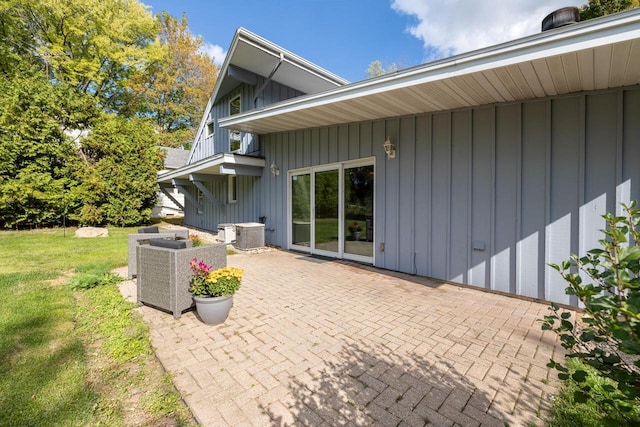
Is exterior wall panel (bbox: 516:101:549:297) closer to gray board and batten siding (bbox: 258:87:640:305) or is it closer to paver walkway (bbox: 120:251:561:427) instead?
gray board and batten siding (bbox: 258:87:640:305)

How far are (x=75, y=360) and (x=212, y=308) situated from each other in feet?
3.75

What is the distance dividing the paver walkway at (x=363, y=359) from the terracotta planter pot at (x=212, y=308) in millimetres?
103

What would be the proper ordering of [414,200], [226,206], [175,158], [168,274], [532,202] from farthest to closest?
[175,158]
[226,206]
[414,200]
[532,202]
[168,274]

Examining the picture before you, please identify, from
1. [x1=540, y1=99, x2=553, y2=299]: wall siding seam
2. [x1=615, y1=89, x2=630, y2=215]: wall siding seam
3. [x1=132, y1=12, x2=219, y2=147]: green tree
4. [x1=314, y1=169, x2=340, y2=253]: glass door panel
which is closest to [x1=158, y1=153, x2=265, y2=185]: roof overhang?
[x1=314, y1=169, x2=340, y2=253]: glass door panel

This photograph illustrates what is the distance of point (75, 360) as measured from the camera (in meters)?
2.45

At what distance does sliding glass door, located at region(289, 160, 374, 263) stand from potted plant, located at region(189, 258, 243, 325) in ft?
11.0

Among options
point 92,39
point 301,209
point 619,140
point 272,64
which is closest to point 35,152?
point 272,64

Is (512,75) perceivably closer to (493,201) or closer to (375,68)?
(493,201)

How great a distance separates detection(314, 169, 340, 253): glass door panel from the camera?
6.53 meters

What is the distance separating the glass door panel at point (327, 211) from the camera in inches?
257

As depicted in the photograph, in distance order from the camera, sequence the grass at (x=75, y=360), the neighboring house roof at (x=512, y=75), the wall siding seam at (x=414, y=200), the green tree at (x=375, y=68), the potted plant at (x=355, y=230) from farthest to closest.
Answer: the green tree at (x=375, y=68) < the potted plant at (x=355, y=230) < the wall siding seam at (x=414, y=200) < the neighboring house roof at (x=512, y=75) < the grass at (x=75, y=360)

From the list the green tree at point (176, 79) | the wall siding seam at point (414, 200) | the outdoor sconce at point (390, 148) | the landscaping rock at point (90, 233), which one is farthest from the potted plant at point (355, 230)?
the green tree at point (176, 79)

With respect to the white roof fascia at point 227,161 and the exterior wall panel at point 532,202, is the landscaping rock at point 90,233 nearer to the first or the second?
the white roof fascia at point 227,161

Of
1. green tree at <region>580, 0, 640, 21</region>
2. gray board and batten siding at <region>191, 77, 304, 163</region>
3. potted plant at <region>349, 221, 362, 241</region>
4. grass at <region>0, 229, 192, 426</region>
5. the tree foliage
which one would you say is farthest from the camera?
green tree at <region>580, 0, 640, 21</region>
